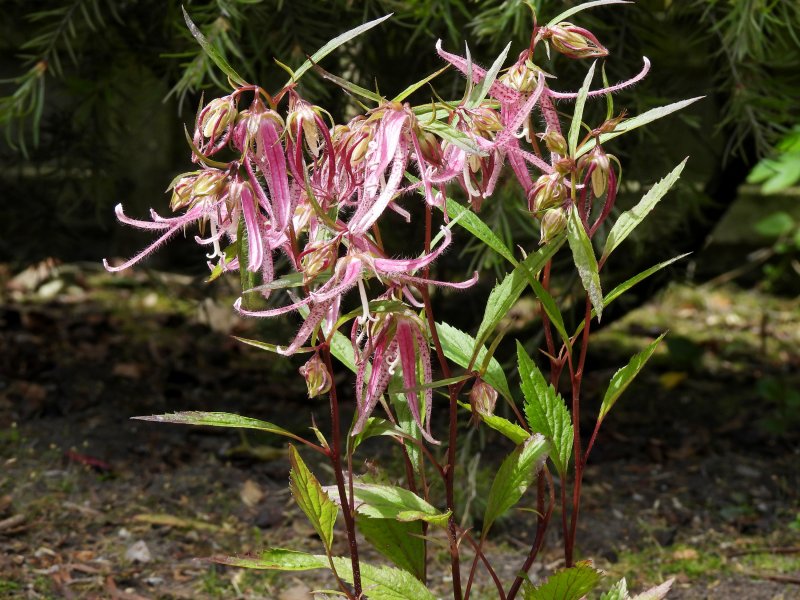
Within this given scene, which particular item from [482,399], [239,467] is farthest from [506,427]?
[239,467]

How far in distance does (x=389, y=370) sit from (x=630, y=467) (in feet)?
5.75

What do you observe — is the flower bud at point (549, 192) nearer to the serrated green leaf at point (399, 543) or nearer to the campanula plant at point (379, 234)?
the campanula plant at point (379, 234)

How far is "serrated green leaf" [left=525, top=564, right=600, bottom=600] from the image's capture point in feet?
4.09

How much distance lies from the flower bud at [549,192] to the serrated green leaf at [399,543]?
49cm

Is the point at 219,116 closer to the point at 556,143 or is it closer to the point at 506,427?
the point at 556,143

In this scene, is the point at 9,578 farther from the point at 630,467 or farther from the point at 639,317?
the point at 639,317

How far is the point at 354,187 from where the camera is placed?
1127 millimetres

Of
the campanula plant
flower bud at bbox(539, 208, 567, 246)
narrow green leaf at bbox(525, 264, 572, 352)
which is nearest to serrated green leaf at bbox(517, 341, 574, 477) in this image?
the campanula plant

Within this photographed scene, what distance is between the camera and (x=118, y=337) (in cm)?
357

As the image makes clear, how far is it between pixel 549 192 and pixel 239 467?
1628 millimetres

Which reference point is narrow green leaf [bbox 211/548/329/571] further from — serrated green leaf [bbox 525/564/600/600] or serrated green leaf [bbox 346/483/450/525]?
serrated green leaf [bbox 525/564/600/600]

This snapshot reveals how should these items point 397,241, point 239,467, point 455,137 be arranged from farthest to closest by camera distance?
1. point 397,241
2. point 239,467
3. point 455,137

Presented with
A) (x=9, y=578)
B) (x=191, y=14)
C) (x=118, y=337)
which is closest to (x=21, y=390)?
(x=118, y=337)

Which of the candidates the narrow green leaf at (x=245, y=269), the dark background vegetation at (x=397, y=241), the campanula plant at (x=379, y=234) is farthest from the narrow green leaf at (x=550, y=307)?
the dark background vegetation at (x=397, y=241)
